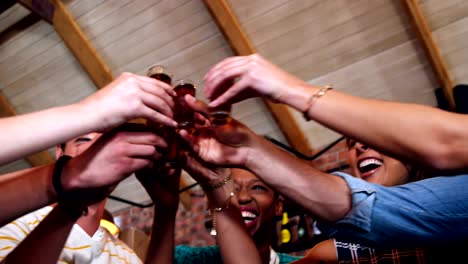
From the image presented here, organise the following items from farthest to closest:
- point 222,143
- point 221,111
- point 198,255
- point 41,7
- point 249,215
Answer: point 41,7, point 249,215, point 198,255, point 222,143, point 221,111

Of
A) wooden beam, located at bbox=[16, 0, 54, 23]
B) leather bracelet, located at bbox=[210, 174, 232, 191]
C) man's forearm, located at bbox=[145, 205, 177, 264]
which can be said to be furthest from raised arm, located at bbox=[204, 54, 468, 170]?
wooden beam, located at bbox=[16, 0, 54, 23]

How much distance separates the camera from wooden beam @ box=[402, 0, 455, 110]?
2973 mm

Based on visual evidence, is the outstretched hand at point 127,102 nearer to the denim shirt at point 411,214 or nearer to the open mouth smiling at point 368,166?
the denim shirt at point 411,214

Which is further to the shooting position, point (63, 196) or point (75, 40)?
point (75, 40)

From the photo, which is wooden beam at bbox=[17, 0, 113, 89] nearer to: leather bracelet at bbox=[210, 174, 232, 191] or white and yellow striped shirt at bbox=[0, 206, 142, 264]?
white and yellow striped shirt at bbox=[0, 206, 142, 264]

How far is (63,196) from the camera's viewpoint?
3.68 ft

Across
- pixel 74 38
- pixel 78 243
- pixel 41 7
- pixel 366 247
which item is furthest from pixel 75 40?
pixel 366 247

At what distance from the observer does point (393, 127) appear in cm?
95

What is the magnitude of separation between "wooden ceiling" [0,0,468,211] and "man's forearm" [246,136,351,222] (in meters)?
2.22

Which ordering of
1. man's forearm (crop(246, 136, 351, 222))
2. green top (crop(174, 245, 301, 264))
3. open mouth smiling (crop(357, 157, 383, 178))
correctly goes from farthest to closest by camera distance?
open mouth smiling (crop(357, 157, 383, 178))
green top (crop(174, 245, 301, 264))
man's forearm (crop(246, 136, 351, 222))

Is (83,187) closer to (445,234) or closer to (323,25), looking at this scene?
(445,234)

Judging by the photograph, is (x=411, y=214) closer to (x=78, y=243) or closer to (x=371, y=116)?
(x=371, y=116)

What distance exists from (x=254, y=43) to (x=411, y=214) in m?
2.64

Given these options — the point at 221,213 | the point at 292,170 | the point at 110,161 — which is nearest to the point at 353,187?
the point at 292,170
